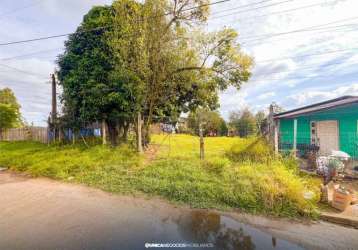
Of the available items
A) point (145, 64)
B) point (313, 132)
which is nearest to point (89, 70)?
point (145, 64)

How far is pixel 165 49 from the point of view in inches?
348

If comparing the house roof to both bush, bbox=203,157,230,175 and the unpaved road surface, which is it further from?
the unpaved road surface

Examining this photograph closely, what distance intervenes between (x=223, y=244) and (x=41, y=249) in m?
2.52

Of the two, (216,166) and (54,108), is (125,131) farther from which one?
(216,166)

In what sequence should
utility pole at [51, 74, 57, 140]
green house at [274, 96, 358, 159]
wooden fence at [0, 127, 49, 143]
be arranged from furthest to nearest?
wooden fence at [0, 127, 49, 143]
utility pole at [51, 74, 57, 140]
green house at [274, 96, 358, 159]

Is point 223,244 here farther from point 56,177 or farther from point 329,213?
point 56,177

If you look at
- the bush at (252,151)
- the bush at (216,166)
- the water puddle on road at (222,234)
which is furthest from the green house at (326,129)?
the water puddle on road at (222,234)

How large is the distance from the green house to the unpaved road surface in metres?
6.03

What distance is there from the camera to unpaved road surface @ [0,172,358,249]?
10.2 feet

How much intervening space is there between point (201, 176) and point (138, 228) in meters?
2.60

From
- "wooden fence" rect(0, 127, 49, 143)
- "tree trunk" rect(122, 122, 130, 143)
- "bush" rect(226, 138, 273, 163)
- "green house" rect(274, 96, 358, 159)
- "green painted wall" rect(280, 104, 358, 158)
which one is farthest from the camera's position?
"wooden fence" rect(0, 127, 49, 143)

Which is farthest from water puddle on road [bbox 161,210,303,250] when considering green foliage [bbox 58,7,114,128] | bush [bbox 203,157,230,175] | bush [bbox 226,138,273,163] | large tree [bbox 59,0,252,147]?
green foliage [bbox 58,7,114,128]

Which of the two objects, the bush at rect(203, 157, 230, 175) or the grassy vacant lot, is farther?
the bush at rect(203, 157, 230, 175)

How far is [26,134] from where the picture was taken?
686 inches
